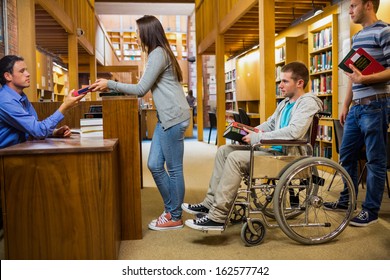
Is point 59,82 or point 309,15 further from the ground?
point 309,15

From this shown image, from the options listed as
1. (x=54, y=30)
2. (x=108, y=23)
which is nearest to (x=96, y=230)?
(x=54, y=30)

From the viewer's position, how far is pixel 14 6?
518 centimetres

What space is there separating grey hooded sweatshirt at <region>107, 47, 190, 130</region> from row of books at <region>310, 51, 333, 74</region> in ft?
12.8

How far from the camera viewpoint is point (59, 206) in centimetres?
217

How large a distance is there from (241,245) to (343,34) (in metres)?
4.08

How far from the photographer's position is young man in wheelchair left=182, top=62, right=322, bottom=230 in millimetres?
2637

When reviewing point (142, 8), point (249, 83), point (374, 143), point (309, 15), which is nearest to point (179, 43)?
point (142, 8)

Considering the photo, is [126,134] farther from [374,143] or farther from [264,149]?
[374,143]

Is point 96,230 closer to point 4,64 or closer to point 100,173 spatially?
point 100,173

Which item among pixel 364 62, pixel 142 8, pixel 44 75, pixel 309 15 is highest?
pixel 142 8

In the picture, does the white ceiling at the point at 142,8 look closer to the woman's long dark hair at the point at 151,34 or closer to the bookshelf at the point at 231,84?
the bookshelf at the point at 231,84

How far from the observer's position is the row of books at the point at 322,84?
635cm

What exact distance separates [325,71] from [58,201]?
16.8 ft
